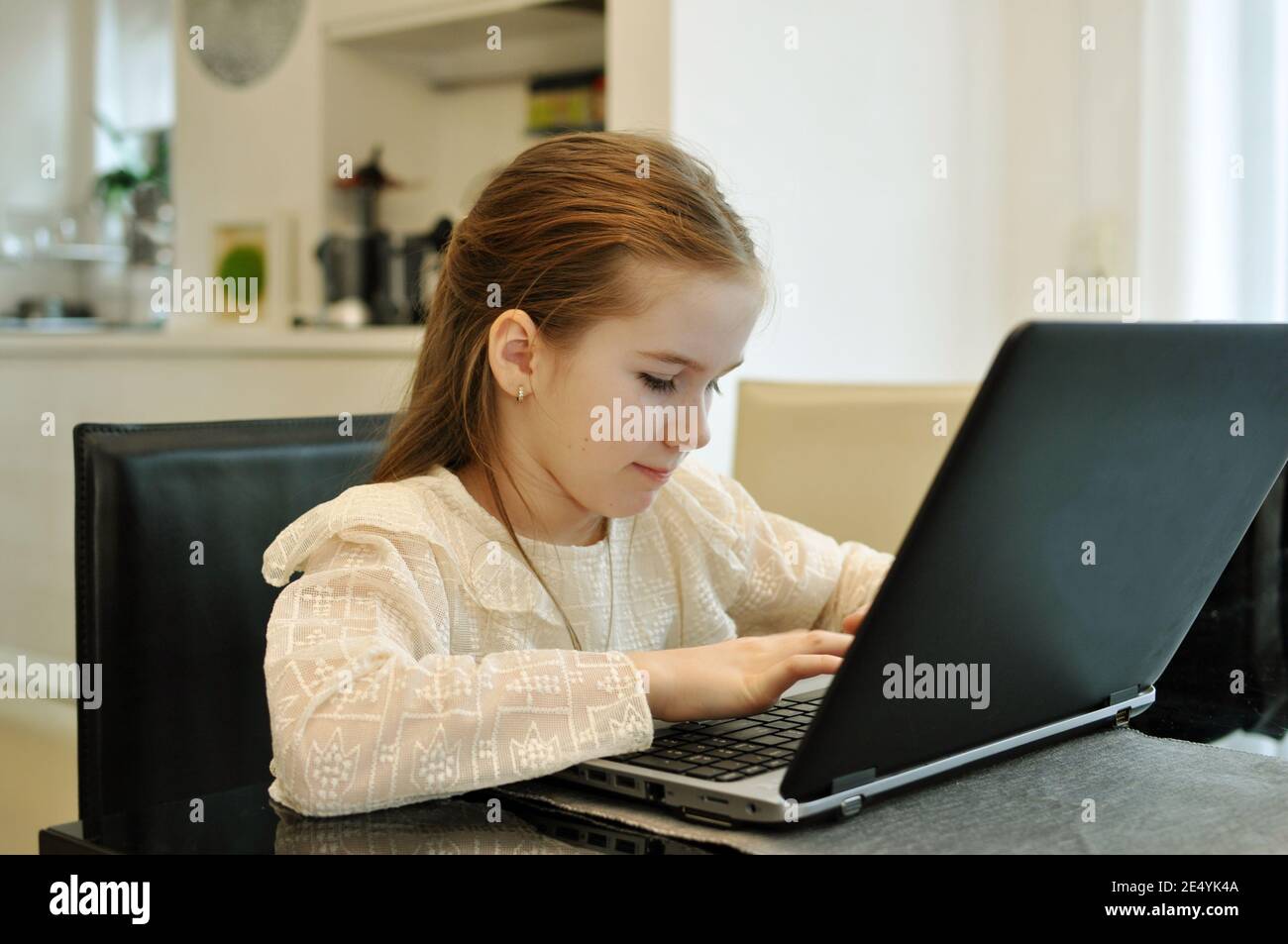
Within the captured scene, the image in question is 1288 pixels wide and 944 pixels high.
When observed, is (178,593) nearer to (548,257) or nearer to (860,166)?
(548,257)

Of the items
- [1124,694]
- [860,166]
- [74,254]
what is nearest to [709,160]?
[860,166]

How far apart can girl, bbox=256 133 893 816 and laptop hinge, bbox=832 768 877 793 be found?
94 millimetres

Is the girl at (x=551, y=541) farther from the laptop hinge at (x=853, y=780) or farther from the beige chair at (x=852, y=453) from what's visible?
the beige chair at (x=852, y=453)

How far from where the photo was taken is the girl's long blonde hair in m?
0.95

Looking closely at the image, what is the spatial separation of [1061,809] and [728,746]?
0.18 metres

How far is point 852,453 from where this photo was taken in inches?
64.6

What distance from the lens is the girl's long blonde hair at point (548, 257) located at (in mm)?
952

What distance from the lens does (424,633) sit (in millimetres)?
837

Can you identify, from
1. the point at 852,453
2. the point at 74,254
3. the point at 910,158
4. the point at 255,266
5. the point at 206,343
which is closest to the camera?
the point at 852,453

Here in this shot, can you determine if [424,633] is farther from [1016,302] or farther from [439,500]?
[1016,302]

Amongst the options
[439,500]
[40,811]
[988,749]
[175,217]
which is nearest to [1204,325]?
[988,749]

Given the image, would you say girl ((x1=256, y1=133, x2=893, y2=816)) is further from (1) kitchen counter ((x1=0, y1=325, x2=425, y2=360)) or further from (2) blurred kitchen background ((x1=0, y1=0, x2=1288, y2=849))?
(1) kitchen counter ((x1=0, y1=325, x2=425, y2=360))
